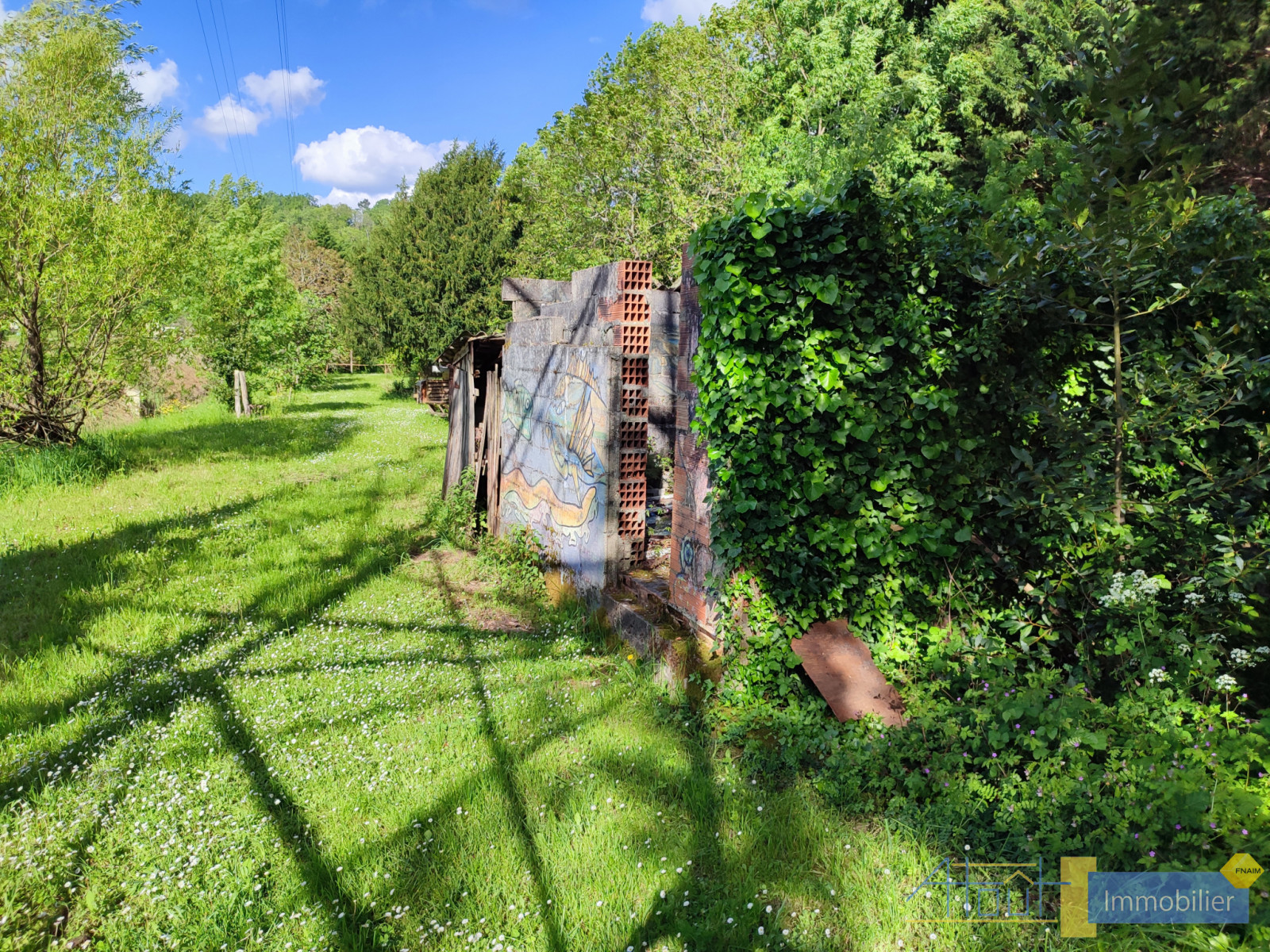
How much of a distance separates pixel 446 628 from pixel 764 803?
3.41 meters

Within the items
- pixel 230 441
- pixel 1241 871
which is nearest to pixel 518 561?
pixel 1241 871

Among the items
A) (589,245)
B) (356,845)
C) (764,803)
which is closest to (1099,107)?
(764,803)

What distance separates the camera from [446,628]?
19.8ft

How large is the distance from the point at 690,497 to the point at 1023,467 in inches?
78.0

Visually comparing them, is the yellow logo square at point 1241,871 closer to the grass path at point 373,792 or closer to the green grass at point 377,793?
the green grass at point 377,793

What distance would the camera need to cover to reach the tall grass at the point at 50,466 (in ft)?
35.3

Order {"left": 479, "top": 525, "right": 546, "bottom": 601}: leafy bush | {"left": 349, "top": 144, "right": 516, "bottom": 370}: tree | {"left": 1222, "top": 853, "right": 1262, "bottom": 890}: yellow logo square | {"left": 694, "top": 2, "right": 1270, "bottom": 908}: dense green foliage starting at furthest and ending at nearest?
1. {"left": 349, "top": 144, "right": 516, "bottom": 370}: tree
2. {"left": 479, "top": 525, "right": 546, "bottom": 601}: leafy bush
3. {"left": 694, "top": 2, "right": 1270, "bottom": 908}: dense green foliage
4. {"left": 1222, "top": 853, "right": 1262, "bottom": 890}: yellow logo square

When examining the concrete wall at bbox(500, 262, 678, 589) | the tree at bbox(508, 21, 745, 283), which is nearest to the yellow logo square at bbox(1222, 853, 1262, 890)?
the concrete wall at bbox(500, 262, 678, 589)

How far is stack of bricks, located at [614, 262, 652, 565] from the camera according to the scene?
18.7 feet

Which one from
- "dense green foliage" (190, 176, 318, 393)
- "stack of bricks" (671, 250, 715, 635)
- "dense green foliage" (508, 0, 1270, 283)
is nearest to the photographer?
"stack of bricks" (671, 250, 715, 635)

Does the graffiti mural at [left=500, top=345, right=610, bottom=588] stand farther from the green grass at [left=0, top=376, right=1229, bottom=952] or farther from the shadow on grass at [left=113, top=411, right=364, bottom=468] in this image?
the shadow on grass at [left=113, top=411, right=364, bottom=468]

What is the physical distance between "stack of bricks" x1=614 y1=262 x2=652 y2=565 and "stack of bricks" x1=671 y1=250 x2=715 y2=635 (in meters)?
0.78

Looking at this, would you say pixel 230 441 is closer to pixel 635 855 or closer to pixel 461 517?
pixel 461 517

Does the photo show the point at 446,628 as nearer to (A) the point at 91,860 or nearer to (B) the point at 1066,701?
(A) the point at 91,860
